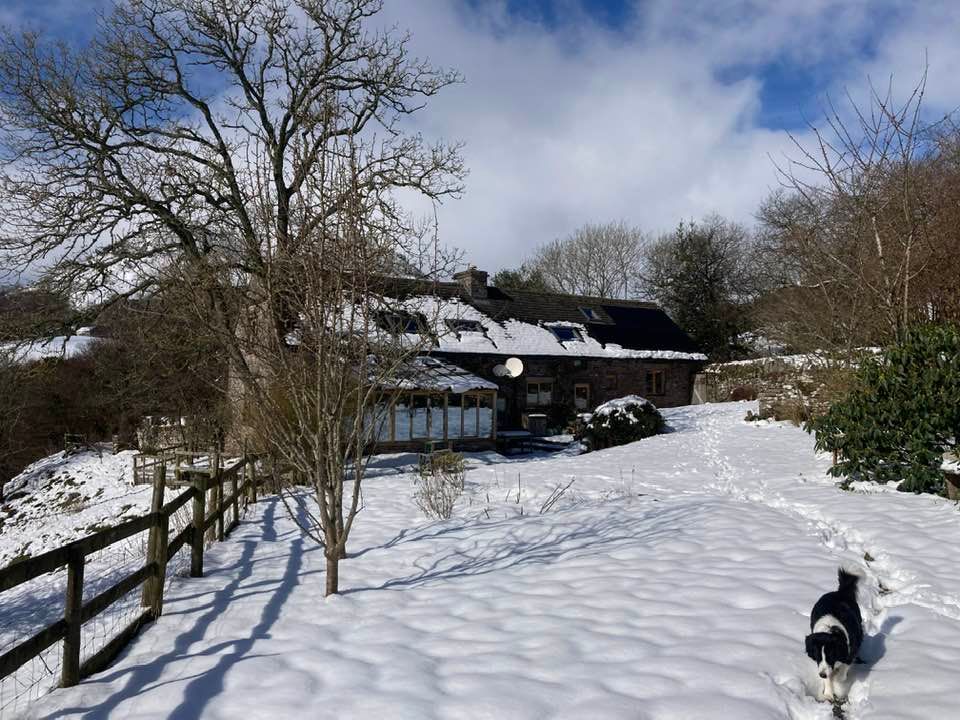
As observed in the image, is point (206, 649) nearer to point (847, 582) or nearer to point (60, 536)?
point (847, 582)

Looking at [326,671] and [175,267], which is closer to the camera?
[326,671]

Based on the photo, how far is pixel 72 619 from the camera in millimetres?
4207

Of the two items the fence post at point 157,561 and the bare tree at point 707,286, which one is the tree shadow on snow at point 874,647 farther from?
the bare tree at point 707,286

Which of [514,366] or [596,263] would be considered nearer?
[514,366]

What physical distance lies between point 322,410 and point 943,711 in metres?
4.88

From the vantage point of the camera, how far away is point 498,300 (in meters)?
30.7

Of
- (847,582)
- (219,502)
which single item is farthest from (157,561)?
(847,582)

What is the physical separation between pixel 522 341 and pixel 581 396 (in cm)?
378

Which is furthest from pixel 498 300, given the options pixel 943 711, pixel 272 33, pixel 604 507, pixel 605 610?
pixel 943 711

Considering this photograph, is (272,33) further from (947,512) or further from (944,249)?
(947,512)

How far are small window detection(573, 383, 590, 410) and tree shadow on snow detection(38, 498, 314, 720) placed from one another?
22.1 metres

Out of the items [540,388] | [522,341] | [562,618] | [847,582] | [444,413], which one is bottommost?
[562,618]

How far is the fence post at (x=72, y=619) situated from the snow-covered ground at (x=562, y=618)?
5.4 inches

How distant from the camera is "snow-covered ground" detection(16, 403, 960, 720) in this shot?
3906mm
